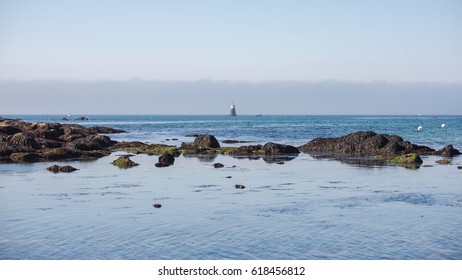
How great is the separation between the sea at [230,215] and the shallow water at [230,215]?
0.12 ft

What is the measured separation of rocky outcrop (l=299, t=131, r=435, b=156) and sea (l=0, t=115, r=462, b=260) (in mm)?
13360

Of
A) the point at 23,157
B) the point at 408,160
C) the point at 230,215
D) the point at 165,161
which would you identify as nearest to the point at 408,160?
the point at 408,160

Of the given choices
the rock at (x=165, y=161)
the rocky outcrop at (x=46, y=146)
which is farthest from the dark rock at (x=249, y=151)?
the rocky outcrop at (x=46, y=146)

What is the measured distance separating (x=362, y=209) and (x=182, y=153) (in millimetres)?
31515

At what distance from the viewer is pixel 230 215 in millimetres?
21688

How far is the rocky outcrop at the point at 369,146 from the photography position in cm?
5059

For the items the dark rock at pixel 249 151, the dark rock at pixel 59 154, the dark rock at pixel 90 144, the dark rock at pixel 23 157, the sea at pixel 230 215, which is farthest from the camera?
the dark rock at pixel 90 144

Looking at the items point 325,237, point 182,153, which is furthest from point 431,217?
point 182,153

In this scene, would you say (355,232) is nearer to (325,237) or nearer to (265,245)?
(325,237)

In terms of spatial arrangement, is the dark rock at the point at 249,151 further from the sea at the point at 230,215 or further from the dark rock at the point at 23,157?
the dark rock at the point at 23,157

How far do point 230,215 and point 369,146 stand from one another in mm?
33855

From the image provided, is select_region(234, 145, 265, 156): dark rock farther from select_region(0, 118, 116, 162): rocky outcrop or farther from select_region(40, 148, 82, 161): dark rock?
select_region(40, 148, 82, 161): dark rock

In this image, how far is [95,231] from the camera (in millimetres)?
18969

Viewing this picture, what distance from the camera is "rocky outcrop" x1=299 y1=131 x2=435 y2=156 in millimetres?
50594
